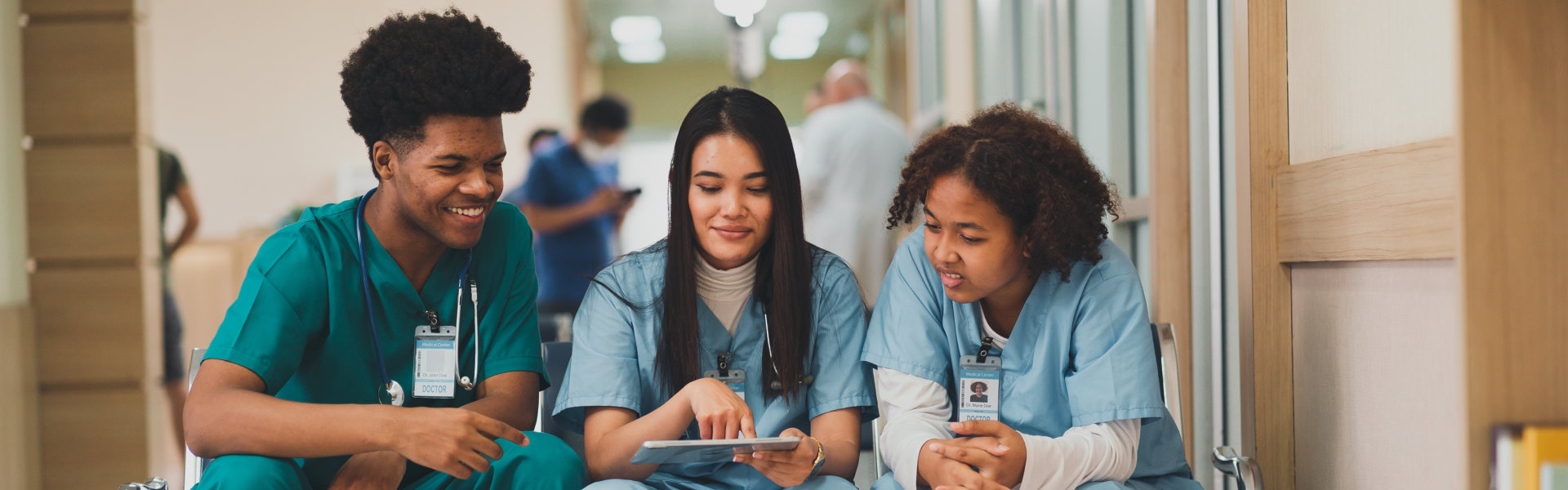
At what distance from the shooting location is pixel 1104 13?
2.57m

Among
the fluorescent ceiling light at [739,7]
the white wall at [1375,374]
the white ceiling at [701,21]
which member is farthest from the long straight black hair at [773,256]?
the white ceiling at [701,21]

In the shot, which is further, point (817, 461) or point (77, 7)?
point (77, 7)

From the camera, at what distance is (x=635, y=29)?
31.3 ft

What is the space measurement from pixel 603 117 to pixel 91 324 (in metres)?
2.11

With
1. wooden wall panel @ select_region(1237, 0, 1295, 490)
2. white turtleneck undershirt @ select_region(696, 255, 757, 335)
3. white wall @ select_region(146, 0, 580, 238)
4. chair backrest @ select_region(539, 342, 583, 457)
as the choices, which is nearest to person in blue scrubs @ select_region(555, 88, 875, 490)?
white turtleneck undershirt @ select_region(696, 255, 757, 335)

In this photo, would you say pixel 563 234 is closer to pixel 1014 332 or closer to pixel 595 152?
pixel 595 152

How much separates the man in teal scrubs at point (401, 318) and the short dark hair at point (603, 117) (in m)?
2.95

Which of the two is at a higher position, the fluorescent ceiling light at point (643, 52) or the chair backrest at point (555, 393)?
the fluorescent ceiling light at point (643, 52)

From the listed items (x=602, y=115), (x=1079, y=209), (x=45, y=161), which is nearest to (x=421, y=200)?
(x=1079, y=209)

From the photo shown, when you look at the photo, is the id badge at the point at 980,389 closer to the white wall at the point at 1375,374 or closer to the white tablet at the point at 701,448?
the white tablet at the point at 701,448

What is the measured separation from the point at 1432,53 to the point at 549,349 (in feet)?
4.49

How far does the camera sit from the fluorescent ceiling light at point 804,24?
30.6 ft

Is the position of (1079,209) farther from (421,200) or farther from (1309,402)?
(421,200)

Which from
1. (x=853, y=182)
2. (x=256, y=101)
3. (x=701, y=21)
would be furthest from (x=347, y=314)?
(x=701, y=21)
